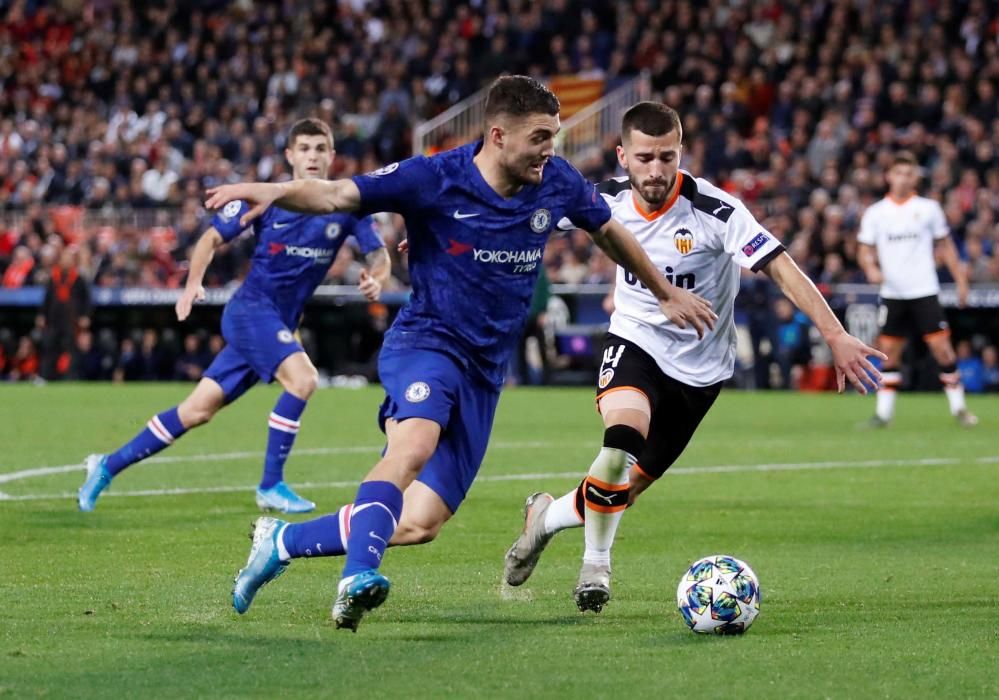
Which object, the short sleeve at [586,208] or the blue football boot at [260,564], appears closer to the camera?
the blue football boot at [260,564]

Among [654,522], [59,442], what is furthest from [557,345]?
[654,522]

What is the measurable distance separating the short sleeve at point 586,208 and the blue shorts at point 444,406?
0.76 meters

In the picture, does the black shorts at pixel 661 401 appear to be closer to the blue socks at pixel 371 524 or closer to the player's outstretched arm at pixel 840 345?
the player's outstretched arm at pixel 840 345

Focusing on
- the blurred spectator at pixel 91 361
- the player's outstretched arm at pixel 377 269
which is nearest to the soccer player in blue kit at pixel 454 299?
the player's outstretched arm at pixel 377 269

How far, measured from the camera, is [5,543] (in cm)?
874

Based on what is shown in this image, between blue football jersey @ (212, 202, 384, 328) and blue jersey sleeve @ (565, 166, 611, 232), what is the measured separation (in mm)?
4420

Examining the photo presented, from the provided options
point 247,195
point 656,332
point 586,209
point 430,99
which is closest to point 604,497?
point 656,332

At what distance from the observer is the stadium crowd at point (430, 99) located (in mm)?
25719

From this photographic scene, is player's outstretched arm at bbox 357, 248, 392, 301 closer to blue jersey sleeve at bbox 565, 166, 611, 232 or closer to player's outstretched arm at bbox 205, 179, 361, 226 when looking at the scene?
blue jersey sleeve at bbox 565, 166, 611, 232

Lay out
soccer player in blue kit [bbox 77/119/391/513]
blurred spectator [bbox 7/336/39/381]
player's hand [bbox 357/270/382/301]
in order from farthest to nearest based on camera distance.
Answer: blurred spectator [bbox 7/336/39/381] → soccer player in blue kit [bbox 77/119/391/513] → player's hand [bbox 357/270/382/301]

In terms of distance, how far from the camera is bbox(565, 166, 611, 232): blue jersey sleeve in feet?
21.5

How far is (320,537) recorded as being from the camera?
6.21 m

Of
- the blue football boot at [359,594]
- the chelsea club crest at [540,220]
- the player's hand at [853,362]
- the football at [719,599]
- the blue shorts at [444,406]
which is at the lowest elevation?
the football at [719,599]

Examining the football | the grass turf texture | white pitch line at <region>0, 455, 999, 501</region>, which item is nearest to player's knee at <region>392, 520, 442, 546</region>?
the grass turf texture
